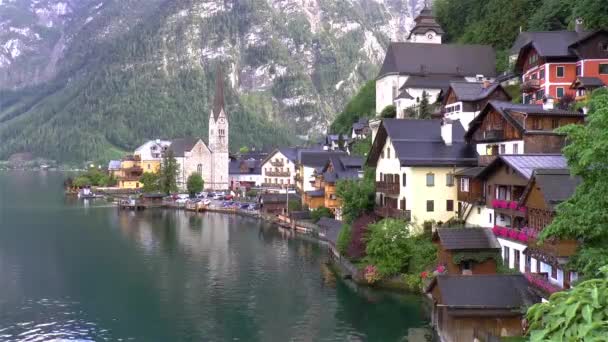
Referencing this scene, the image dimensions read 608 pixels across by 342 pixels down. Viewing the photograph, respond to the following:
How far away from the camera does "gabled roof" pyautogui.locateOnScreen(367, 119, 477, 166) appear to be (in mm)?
40375

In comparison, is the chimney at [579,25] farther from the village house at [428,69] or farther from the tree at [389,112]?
the tree at [389,112]

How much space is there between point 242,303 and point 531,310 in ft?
96.3

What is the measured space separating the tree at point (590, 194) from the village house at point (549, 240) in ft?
16.3

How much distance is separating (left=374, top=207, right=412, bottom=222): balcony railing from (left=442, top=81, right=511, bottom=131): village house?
890 centimetres

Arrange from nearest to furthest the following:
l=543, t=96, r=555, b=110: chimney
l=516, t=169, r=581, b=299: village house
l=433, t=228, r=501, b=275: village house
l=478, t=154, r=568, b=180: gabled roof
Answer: l=516, t=169, r=581, b=299: village house
l=478, t=154, r=568, b=180: gabled roof
l=433, t=228, r=501, b=275: village house
l=543, t=96, r=555, b=110: chimney

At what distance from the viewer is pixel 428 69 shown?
265 feet

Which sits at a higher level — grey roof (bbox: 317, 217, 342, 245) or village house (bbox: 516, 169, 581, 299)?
village house (bbox: 516, 169, 581, 299)

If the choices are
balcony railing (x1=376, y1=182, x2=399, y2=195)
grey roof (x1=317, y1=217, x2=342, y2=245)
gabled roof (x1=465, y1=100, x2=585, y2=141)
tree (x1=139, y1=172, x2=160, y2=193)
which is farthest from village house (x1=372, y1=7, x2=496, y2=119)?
tree (x1=139, y1=172, x2=160, y2=193)

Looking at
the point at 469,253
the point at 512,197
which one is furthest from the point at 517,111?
the point at 469,253

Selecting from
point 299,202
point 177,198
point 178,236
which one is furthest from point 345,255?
point 177,198

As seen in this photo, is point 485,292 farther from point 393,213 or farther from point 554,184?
point 393,213

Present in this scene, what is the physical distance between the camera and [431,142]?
42.2 metres

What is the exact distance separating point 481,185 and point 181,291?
1917cm

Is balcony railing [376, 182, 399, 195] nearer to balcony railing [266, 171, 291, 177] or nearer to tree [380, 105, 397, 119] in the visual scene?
tree [380, 105, 397, 119]
